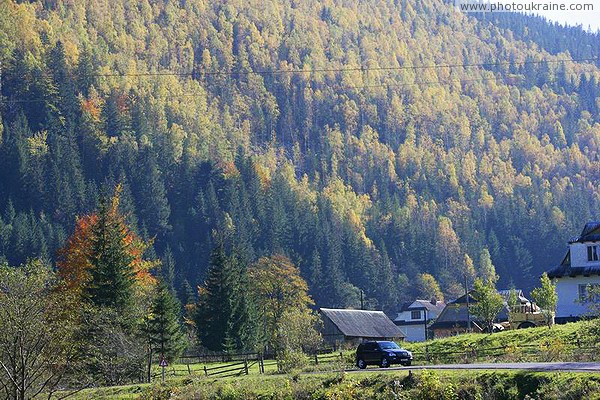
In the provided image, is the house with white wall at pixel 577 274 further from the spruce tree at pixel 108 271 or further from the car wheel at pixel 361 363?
the spruce tree at pixel 108 271

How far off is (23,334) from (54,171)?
148921 mm

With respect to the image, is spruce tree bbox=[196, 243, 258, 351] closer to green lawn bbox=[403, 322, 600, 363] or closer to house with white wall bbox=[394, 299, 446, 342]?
green lawn bbox=[403, 322, 600, 363]

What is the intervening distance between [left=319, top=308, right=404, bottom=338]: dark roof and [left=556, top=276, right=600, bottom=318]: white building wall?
26.0 metres

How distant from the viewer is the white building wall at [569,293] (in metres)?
71.7

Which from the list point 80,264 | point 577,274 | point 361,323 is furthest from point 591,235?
point 80,264

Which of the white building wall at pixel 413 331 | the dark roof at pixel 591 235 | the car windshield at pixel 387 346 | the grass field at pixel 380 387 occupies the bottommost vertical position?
the grass field at pixel 380 387

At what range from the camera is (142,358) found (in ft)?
196

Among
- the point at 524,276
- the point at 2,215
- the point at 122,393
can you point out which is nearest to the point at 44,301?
the point at 122,393

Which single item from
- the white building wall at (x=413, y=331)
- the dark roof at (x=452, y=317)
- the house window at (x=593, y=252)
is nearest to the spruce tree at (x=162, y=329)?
the house window at (x=593, y=252)

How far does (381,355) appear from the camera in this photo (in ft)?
163

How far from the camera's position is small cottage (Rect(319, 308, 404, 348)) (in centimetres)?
9488

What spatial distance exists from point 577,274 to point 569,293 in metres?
1.77

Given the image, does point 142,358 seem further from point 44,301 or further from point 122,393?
point 44,301

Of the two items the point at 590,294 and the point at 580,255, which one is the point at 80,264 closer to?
the point at 580,255
